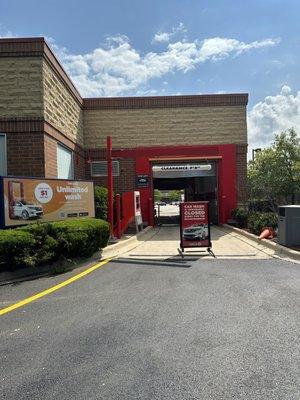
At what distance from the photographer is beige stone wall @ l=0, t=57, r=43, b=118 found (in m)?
13.9

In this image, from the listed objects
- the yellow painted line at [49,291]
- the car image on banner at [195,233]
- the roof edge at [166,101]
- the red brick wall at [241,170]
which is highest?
the roof edge at [166,101]

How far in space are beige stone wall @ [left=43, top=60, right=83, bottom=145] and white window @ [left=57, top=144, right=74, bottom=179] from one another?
0.65m

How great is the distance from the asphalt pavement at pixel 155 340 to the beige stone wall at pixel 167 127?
14.1 meters

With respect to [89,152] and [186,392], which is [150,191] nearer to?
[89,152]

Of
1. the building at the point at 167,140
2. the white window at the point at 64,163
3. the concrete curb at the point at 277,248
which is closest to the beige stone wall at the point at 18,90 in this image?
the white window at the point at 64,163

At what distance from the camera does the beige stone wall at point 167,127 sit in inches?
861

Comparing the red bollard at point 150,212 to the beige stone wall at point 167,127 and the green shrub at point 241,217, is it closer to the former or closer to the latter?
the beige stone wall at point 167,127

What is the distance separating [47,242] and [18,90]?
6.26 meters

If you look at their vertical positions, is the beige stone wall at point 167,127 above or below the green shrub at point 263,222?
above

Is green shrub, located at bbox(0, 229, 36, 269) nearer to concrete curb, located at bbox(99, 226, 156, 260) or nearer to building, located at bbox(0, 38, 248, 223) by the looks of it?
concrete curb, located at bbox(99, 226, 156, 260)

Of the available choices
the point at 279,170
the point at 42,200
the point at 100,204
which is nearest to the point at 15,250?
the point at 42,200

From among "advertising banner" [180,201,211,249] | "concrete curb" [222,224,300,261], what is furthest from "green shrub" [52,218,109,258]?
"concrete curb" [222,224,300,261]

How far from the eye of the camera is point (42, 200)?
37.5 feet

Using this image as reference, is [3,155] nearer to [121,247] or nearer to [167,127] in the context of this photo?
[121,247]
